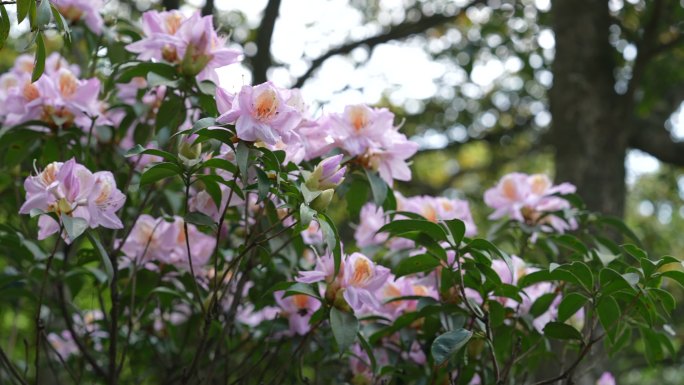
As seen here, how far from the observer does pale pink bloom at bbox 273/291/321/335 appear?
5.11 feet

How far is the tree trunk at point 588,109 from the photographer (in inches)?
108

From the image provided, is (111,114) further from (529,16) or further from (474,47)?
(529,16)

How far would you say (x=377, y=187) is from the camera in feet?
4.65

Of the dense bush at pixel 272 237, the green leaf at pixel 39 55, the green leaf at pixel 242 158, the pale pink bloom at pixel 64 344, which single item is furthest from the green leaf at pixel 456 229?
the pale pink bloom at pixel 64 344

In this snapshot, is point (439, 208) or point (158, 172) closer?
point (158, 172)

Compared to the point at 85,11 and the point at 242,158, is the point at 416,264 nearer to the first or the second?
the point at 242,158

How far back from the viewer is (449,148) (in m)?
4.59

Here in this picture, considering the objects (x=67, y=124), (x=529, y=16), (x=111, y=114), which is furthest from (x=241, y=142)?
(x=529, y=16)

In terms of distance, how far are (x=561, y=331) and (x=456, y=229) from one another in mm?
264

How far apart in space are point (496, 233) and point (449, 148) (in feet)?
9.42

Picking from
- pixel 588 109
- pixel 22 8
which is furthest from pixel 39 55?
pixel 588 109

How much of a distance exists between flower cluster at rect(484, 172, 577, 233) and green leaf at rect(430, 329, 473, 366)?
590 millimetres

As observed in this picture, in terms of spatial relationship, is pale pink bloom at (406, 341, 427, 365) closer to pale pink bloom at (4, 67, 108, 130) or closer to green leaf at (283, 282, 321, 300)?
green leaf at (283, 282, 321, 300)

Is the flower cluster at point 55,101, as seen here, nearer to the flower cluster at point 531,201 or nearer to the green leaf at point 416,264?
the green leaf at point 416,264
